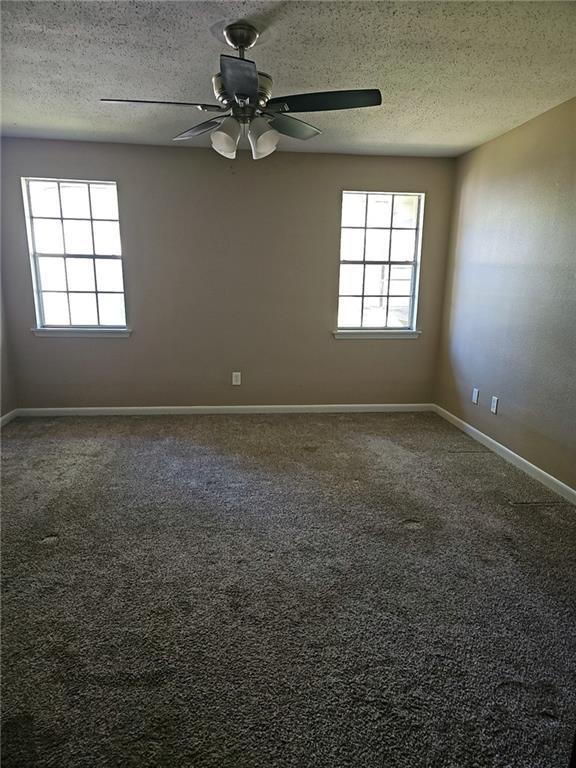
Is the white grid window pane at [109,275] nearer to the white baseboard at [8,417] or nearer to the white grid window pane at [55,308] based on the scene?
the white grid window pane at [55,308]

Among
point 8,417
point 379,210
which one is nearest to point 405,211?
point 379,210

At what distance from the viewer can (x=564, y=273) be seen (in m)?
2.89

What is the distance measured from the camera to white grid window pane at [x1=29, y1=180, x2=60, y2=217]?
4.01m

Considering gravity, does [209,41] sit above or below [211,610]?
above

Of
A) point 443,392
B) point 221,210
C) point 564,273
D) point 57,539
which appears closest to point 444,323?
point 443,392

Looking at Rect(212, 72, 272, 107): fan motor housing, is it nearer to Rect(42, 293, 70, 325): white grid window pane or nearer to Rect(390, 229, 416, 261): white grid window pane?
Rect(390, 229, 416, 261): white grid window pane

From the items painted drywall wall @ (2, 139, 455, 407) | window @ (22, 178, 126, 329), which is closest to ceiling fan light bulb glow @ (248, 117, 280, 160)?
painted drywall wall @ (2, 139, 455, 407)

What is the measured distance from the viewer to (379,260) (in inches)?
175

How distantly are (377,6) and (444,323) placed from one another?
3.10 meters

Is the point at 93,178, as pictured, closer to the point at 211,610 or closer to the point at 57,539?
the point at 57,539

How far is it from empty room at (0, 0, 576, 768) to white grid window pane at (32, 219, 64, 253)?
3 cm

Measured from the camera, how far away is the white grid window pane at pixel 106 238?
13.6 ft

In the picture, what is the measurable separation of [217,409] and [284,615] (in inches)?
114

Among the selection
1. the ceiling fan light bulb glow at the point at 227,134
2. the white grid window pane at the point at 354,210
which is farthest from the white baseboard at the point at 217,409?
the ceiling fan light bulb glow at the point at 227,134
